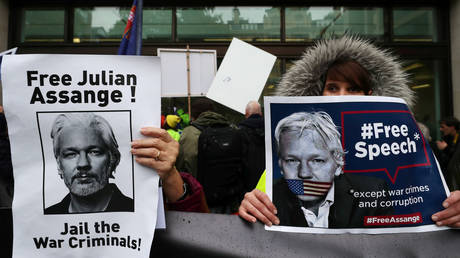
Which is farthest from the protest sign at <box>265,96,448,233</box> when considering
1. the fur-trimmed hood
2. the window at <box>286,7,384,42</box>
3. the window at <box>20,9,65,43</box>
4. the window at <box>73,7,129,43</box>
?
the window at <box>20,9,65,43</box>

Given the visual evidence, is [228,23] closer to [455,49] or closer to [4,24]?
[4,24]

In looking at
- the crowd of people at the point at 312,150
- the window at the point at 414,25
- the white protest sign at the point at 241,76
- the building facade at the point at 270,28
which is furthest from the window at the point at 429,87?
the crowd of people at the point at 312,150

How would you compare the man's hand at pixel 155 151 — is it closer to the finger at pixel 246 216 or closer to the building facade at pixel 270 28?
the finger at pixel 246 216

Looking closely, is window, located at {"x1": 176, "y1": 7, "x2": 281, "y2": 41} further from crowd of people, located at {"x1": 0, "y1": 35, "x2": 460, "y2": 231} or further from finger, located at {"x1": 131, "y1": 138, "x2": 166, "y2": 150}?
finger, located at {"x1": 131, "y1": 138, "x2": 166, "y2": 150}

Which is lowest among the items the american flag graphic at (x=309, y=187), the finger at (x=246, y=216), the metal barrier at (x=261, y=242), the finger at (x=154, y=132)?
the metal barrier at (x=261, y=242)

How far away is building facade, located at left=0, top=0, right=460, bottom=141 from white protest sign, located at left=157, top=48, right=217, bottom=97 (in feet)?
8.05

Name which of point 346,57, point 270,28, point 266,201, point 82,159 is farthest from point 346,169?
point 270,28

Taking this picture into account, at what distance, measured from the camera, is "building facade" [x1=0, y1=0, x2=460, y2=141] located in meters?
6.62

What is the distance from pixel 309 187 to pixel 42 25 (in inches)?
277

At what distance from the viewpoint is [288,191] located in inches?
45.5

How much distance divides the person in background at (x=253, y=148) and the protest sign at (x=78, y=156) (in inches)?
70.9

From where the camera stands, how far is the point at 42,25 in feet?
21.9

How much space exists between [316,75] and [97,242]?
116 cm

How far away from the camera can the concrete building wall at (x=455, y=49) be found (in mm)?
6503
